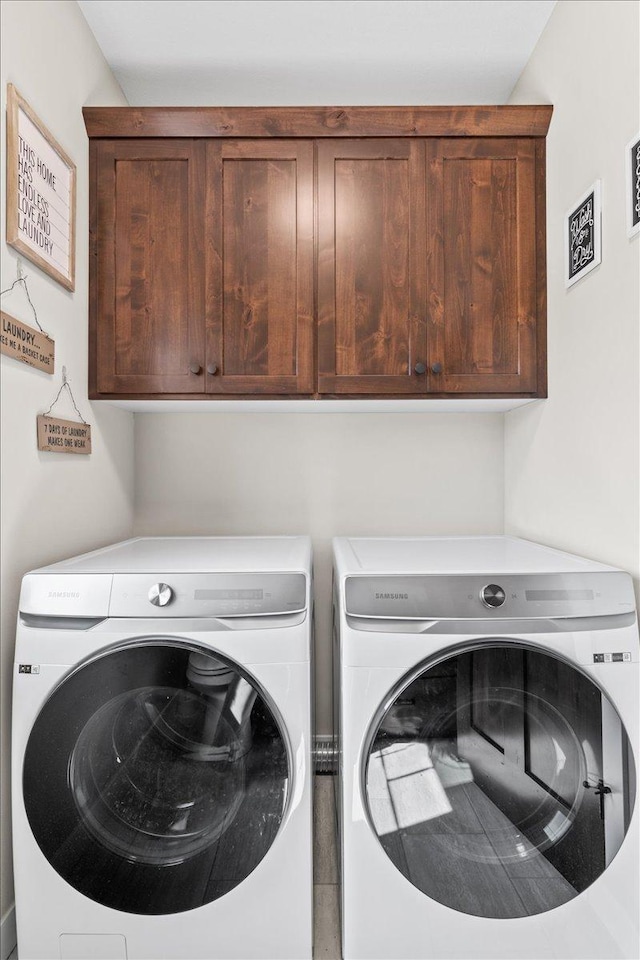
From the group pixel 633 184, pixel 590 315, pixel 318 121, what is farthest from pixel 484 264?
pixel 318 121

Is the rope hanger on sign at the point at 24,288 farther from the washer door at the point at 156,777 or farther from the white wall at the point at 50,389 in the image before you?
the washer door at the point at 156,777

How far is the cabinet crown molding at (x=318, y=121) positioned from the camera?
1.77m

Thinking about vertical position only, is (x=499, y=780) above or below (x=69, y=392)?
below

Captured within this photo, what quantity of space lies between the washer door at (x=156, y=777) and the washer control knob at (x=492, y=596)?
0.54m

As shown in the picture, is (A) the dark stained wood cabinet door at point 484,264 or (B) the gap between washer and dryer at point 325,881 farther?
(A) the dark stained wood cabinet door at point 484,264

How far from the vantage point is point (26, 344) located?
1416 millimetres

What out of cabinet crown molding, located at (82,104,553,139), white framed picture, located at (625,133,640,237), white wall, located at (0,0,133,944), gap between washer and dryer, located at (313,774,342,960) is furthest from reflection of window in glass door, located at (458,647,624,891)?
cabinet crown molding, located at (82,104,553,139)

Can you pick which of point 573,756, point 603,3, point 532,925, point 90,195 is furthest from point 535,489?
point 90,195

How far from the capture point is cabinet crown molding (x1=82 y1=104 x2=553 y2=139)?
5.80ft

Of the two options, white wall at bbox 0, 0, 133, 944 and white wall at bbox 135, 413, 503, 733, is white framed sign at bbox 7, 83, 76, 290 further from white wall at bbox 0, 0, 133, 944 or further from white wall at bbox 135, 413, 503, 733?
white wall at bbox 135, 413, 503, 733

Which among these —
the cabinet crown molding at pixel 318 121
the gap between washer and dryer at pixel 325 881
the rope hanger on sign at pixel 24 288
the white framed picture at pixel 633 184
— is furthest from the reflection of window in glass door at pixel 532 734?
the cabinet crown molding at pixel 318 121

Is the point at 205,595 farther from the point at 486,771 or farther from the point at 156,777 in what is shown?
the point at 486,771

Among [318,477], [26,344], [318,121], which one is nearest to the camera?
[26,344]

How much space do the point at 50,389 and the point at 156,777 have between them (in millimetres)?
1048
